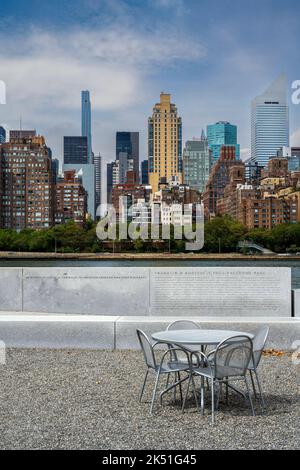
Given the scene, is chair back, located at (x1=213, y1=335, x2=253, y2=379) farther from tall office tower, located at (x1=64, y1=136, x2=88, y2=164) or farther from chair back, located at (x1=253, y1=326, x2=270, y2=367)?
tall office tower, located at (x1=64, y1=136, x2=88, y2=164)

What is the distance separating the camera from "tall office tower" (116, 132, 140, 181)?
131625 mm

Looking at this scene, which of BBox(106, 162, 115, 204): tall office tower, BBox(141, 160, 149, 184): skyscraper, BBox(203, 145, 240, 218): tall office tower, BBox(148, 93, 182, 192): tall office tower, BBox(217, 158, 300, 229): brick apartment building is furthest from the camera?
BBox(106, 162, 115, 204): tall office tower

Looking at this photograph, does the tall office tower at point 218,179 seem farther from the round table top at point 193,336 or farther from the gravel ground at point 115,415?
the round table top at point 193,336

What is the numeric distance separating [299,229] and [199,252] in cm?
1219

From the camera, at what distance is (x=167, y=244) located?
80.1 m

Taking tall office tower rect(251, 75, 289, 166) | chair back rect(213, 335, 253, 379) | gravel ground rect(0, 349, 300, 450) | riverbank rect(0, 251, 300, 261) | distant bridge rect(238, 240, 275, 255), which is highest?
tall office tower rect(251, 75, 289, 166)

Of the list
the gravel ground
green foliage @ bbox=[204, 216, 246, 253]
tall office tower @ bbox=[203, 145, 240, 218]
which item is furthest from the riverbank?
the gravel ground

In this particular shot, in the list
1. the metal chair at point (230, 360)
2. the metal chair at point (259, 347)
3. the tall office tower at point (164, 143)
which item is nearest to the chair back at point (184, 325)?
the metal chair at point (259, 347)

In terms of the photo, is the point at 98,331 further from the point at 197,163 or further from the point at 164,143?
the point at 197,163

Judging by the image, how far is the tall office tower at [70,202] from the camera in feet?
317

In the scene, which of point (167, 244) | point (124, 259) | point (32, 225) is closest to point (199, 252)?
point (167, 244)

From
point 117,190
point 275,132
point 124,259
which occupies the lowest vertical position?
point 124,259

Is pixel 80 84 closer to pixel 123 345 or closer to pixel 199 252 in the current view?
pixel 199 252

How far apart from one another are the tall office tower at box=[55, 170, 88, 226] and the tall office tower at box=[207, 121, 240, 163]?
32.3 m
